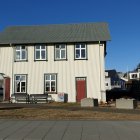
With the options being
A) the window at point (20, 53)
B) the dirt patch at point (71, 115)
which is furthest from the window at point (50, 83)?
the dirt patch at point (71, 115)

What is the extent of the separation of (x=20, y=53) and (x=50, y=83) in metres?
4.61

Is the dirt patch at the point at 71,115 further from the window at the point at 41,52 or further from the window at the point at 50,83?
the window at the point at 41,52

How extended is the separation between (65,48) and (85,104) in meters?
10.0

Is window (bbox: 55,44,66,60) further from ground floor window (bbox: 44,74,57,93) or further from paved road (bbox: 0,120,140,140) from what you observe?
paved road (bbox: 0,120,140,140)

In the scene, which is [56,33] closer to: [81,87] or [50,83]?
[50,83]

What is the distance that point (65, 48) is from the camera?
1414 inches

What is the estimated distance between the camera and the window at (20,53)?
36.6 meters

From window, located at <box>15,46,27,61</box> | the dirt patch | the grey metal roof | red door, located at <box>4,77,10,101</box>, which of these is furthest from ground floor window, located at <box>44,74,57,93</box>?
the dirt patch

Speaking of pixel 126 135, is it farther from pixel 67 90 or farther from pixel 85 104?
pixel 67 90

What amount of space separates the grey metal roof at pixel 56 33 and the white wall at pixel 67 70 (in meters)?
0.90

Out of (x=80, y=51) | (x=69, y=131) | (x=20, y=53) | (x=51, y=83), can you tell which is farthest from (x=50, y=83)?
(x=69, y=131)

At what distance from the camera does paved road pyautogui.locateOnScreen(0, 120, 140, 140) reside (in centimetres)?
1126

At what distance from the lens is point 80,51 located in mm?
35562

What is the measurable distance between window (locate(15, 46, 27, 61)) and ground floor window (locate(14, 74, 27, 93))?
71.6 inches
